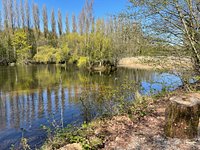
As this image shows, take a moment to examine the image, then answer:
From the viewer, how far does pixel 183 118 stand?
4.05 m

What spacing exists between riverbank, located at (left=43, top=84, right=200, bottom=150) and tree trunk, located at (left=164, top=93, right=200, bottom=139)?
0.45 feet

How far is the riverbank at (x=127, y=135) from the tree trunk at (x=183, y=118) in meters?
0.14

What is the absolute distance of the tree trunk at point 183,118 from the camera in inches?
158

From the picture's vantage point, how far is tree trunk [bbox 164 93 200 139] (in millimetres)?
4016

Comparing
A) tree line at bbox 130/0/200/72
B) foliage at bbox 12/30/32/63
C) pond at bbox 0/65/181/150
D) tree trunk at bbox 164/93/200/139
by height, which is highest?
foliage at bbox 12/30/32/63

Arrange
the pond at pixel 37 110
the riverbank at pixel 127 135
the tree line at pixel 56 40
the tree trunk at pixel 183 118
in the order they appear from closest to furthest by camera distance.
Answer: the riverbank at pixel 127 135 → the tree trunk at pixel 183 118 → the pond at pixel 37 110 → the tree line at pixel 56 40

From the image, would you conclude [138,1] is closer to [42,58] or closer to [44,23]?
[42,58]

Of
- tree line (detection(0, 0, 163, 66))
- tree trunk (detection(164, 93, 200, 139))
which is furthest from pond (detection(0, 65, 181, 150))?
tree line (detection(0, 0, 163, 66))

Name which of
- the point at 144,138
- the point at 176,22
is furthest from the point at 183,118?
the point at 176,22

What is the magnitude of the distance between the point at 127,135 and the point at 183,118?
1102mm

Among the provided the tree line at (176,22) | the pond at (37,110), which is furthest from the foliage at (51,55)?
the tree line at (176,22)

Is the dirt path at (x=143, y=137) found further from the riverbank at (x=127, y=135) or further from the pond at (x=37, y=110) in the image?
the pond at (x=37, y=110)

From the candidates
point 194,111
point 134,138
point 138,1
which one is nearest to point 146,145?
point 134,138

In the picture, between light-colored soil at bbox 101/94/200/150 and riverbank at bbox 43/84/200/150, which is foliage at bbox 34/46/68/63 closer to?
riverbank at bbox 43/84/200/150
